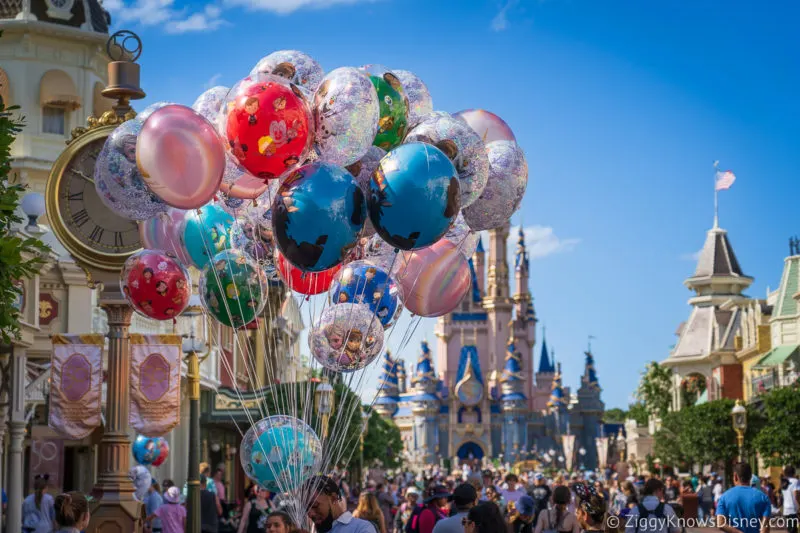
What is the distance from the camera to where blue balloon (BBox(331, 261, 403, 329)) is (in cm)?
1138

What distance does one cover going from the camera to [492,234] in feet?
439

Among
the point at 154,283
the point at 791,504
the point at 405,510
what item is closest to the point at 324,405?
the point at 154,283

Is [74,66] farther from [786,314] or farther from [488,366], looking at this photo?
[488,366]

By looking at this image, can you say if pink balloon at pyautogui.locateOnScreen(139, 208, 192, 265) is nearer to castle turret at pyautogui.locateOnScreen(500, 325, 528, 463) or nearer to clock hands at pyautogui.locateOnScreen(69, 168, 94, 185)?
clock hands at pyautogui.locateOnScreen(69, 168, 94, 185)

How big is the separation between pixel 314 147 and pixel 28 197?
41.7 ft

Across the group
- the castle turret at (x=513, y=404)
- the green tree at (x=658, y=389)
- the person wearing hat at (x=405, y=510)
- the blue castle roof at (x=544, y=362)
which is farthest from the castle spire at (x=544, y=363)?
the person wearing hat at (x=405, y=510)

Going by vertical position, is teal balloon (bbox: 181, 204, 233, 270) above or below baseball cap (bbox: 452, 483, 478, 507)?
above

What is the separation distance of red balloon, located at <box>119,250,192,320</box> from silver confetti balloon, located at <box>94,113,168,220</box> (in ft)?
3.82

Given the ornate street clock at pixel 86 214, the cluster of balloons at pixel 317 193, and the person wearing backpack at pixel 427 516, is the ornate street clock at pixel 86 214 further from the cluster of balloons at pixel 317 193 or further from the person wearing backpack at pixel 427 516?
the person wearing backpack at pixel 427 516

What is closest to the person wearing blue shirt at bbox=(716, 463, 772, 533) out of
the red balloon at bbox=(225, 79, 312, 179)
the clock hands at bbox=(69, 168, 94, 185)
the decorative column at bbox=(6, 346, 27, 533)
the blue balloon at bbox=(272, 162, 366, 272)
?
the blue balloon at bbox=(272, 162, 366, 272)

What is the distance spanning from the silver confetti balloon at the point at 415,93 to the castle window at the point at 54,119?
75.1ft

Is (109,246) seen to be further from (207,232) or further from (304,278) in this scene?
(304,278)

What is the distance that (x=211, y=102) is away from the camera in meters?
10.7

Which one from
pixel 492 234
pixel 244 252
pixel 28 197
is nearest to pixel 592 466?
pixel 492 234
